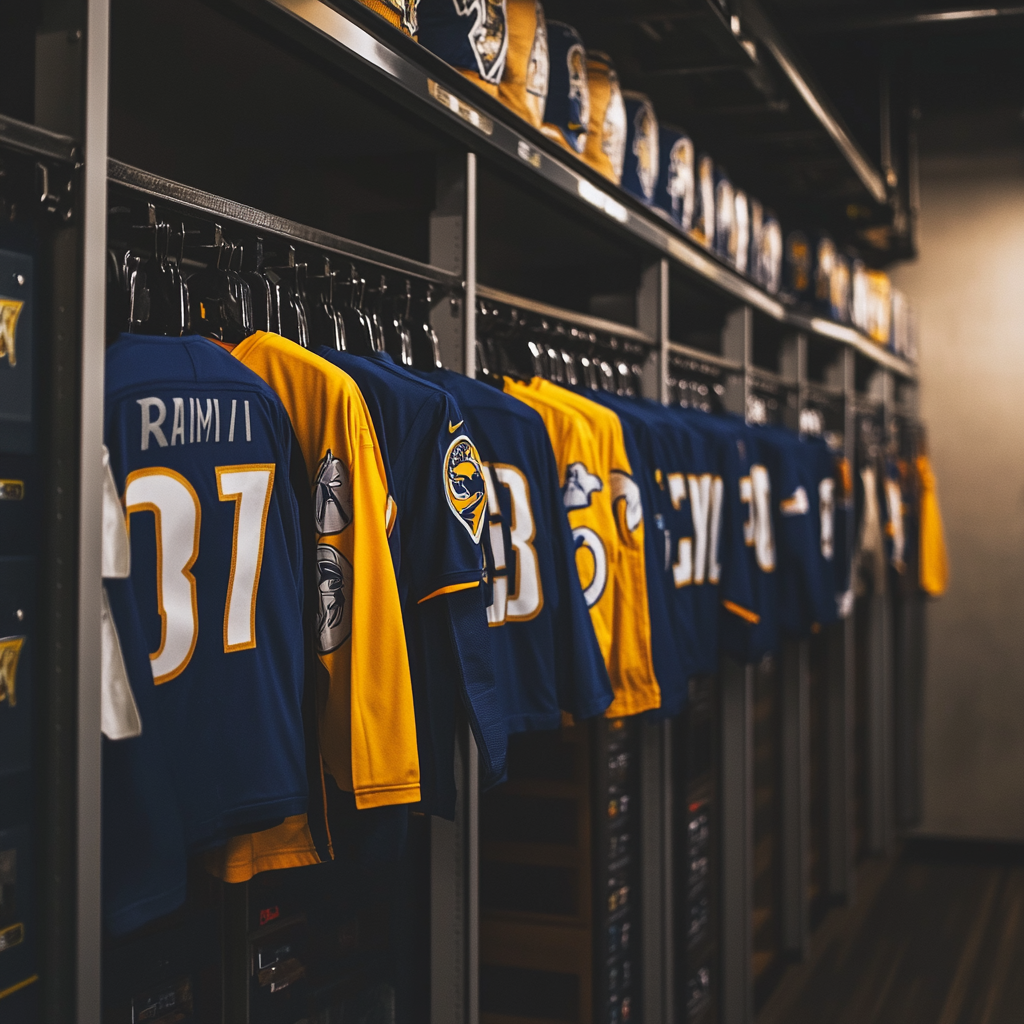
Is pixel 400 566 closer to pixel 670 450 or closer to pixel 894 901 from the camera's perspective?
pixel 670 450

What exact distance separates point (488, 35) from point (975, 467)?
4.97m

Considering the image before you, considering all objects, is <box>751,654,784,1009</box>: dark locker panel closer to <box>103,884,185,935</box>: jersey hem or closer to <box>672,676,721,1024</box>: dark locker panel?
<box>672,676,721,1024</box>: dark locker panel

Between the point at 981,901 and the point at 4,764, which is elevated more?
the point at 4,764

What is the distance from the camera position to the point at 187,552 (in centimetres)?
141

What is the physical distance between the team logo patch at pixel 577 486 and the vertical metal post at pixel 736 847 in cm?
154

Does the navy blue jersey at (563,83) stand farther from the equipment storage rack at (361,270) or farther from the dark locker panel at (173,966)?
the dark locker panel at (173,966)

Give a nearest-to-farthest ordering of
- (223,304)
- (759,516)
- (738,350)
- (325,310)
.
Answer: (223,304), (325,310), (759,516), (738,350)

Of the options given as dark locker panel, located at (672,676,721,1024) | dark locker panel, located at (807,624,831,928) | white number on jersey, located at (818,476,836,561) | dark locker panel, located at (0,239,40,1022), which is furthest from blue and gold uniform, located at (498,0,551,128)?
dark locker panel, located at (807,624,831,928)

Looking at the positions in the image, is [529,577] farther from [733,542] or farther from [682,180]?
[682,180]

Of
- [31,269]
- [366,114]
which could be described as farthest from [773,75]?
[31,269]

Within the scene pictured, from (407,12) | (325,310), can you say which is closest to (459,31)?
(407,12)

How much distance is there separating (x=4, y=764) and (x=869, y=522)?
14.3ft

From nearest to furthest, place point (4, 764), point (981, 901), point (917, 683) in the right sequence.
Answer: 1. point (4, 764)
2. point (981, 901)
3. point (917, 683)

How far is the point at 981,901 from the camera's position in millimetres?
5465
